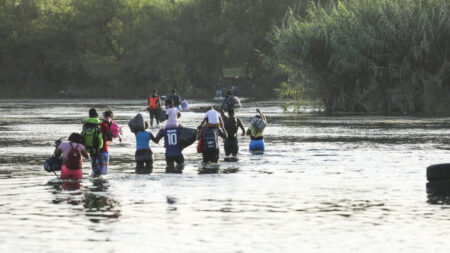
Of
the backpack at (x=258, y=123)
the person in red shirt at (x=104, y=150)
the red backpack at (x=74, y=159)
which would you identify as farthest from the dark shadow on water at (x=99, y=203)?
the backpack at (x=258, y=123)

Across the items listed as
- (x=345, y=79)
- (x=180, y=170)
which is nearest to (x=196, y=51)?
(x=345, y=79)

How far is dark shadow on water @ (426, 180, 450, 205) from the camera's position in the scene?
14438mm

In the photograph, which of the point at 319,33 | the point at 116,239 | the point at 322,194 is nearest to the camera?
the point at 116,239

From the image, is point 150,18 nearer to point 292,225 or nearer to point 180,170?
point 180,170

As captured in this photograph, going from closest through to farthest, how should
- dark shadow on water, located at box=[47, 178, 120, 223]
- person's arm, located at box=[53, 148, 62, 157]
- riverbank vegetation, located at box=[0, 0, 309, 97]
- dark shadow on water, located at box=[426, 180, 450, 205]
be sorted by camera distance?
dark shadow on water, located at box=[47, 178, 120, 223]
dark shadow on water, located at box=[426, 180, 450, 205]
person's arm, located at box=[53, 148, 62, 157]
riverbank vegetation, located at box=[0, 0, 309, 97]

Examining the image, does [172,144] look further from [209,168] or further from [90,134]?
Answer: [90,134]

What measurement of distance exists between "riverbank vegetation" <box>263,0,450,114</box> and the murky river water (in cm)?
2594

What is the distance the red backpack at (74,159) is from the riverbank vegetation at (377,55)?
33644 millimetres

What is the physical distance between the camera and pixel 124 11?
11238cm

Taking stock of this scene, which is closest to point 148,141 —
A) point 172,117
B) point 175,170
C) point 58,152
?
point 175,170

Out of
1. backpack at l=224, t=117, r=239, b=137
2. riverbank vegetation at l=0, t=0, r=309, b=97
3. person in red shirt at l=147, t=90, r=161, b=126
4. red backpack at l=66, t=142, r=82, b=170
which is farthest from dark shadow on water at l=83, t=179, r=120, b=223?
riverbank vegetation at l=0, t=0, r=309, b=97

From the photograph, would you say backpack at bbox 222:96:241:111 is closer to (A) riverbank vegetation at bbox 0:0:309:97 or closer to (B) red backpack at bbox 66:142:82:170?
(B) red backpack at bbox 66:142:82:170

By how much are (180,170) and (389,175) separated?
4242 mm

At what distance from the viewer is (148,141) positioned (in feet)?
63.3
